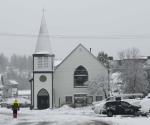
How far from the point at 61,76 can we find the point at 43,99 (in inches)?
225

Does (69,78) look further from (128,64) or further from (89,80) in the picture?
(128,64)

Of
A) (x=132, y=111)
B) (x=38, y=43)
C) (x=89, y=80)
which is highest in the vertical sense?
(x=38, y=43)

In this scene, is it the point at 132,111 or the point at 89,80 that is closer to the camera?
the point at 132,111

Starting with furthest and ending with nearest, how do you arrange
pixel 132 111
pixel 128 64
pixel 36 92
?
1. pixel 128 64
2. pixel 36 92
3. pixel 132 111

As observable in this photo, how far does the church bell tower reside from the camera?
76.9 m

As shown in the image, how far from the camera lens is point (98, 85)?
3078 inches

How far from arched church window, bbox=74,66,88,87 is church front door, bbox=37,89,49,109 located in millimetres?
5884

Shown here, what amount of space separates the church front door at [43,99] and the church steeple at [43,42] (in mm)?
6463

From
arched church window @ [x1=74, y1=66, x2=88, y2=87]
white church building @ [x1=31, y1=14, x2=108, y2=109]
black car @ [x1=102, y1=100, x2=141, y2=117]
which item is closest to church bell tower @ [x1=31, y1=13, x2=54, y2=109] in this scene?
white church building @ [x1=31, y1=14, x2=108, y2=109]

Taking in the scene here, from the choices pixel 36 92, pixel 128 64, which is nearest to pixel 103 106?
pixel 36 92

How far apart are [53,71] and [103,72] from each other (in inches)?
335

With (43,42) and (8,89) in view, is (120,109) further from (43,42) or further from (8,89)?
(8,89)

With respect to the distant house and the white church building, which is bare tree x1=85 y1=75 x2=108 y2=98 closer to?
the white church building

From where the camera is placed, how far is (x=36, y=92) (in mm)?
77062
